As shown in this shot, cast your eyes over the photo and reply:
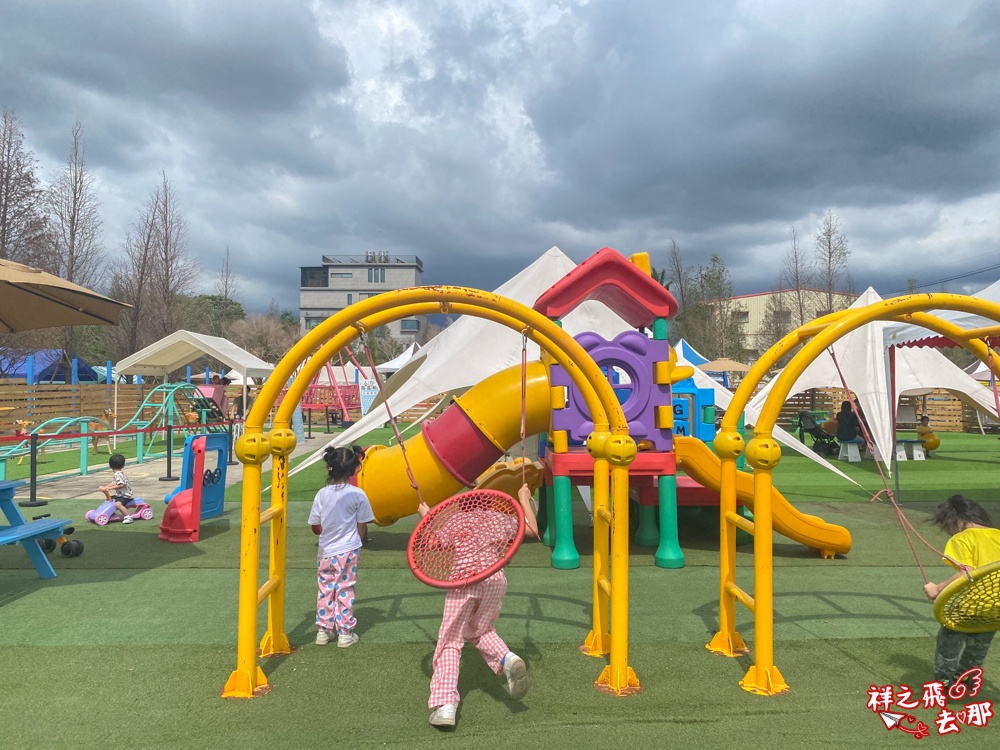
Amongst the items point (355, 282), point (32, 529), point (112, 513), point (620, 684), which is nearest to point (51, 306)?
point (32, 529)

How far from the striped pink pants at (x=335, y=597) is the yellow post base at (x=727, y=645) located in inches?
98.6

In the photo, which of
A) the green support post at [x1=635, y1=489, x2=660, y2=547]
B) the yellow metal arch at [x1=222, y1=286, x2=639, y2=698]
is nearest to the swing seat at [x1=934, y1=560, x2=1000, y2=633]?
the yellow metal arch at [x1=222, y1=286, x2=639, y2=698]

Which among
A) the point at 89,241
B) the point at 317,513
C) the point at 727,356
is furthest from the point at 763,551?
the point at 727,356

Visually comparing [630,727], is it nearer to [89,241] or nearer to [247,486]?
[247,486]

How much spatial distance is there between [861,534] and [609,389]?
6.26 meters

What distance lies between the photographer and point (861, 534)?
8.75m

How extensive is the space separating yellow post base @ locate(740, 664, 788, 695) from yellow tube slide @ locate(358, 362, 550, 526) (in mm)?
4139

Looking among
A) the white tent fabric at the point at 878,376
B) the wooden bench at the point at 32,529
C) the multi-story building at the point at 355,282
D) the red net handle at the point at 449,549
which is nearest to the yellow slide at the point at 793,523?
the red net handle at the point at 449,549

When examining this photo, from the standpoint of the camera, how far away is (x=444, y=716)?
3.53 meters

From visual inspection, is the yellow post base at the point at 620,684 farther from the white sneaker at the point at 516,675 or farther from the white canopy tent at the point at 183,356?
the white canopy tent at the point at 183,356

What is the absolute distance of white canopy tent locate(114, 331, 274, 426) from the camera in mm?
18391

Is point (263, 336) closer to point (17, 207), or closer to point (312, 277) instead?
point (17, 207)

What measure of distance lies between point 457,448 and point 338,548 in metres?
3.06

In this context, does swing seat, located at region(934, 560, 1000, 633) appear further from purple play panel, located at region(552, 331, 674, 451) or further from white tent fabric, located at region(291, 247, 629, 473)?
white tent fabric, located at region(291, 247, 629, 473)
